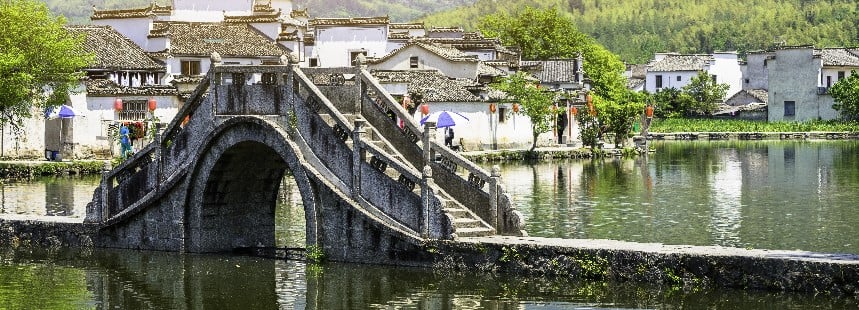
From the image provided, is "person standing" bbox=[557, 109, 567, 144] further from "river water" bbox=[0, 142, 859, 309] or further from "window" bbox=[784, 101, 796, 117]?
"window" bbox=[784, 101, 796, 117]

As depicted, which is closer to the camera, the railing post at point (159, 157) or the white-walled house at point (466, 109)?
the railing post at point (159, 157)

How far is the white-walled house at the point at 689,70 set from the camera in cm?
15000

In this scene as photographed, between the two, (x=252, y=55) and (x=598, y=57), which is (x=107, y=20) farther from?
(x=598, y=57)

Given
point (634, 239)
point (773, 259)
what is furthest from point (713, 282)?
point (634, 239)

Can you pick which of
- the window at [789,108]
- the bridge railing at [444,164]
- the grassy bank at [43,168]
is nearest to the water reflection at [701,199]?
the bridge railing at [444,164]

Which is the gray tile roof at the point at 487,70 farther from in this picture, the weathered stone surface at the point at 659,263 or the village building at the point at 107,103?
the weathered stone surface at the point at 659,263

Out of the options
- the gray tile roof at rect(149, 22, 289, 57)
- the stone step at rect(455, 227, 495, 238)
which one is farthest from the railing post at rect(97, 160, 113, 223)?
the gray tile roof at rect(149, 22, 289, 57)

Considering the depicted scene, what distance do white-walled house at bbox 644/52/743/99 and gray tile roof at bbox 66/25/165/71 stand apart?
255 feet

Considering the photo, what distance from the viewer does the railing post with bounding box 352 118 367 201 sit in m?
31.6

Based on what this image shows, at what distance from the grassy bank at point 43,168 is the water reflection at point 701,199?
58.6ft

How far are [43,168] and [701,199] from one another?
28088mm

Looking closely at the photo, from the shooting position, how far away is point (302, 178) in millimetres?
32312

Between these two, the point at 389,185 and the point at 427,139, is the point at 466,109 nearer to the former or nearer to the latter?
the point at 427,139

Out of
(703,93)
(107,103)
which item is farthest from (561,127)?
(703,93)
